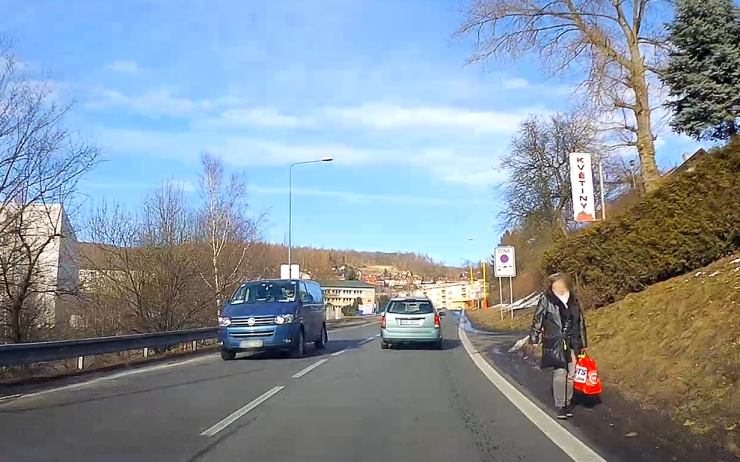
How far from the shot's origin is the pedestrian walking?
9.45 metres

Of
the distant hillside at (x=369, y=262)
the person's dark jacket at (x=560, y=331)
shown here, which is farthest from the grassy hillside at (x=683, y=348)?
the distant hillside at (x=369, y=262)

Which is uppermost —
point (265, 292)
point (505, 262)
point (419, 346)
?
point (505, 262)

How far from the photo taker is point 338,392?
40.5 feet

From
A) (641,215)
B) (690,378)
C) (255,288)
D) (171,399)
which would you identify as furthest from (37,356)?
(641,215)

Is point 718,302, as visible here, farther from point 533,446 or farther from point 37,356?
point 37,356

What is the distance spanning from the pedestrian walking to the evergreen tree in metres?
12.7

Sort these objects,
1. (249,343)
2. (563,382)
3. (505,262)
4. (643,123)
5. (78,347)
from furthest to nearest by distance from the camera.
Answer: (505,262), (643,123), (249,343), (78,347), (563,382)

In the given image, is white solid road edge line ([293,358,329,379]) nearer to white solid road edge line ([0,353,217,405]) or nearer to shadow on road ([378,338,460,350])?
white solid road edge line ([0,353,217,405])

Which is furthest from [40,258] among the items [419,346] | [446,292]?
[446,292]

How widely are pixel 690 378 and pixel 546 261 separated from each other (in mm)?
12035

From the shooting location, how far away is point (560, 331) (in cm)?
947

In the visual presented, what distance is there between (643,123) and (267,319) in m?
12.4

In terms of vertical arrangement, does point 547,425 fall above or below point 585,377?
below

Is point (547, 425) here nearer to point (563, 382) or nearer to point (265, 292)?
point (563, 382)
